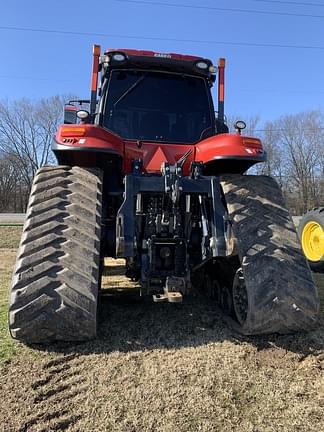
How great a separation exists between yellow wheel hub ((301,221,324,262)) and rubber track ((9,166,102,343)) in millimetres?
5602

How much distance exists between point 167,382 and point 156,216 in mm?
1472

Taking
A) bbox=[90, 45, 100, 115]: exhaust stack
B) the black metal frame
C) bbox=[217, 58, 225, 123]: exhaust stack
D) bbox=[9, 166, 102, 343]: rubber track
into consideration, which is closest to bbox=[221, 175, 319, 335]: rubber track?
the black metal frame

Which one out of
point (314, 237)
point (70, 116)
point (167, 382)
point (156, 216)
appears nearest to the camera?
point (167, 382)

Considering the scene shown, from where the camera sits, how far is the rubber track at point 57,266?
3240 millimetres

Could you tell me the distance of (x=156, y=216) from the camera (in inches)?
153

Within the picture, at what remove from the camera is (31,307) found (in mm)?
3217

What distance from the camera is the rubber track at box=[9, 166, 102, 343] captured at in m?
3.24

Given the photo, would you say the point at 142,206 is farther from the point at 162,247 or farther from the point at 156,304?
the point at 156,304

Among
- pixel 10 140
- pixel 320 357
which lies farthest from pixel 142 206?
pixel 10 140

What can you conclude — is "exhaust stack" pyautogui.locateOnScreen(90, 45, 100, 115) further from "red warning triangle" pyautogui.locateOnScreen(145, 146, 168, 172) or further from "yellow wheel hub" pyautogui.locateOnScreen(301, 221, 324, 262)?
"yellow wheel hub" pyautogui.locateOnScreen(301, 221, 324, 262)

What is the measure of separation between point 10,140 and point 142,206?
42996mm

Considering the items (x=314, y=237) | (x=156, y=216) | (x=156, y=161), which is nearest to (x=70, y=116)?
(x=156, y=161)

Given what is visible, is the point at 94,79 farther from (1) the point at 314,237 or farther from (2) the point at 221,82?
(1) the point at 314,237

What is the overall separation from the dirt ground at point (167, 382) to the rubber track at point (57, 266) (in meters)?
0.26
